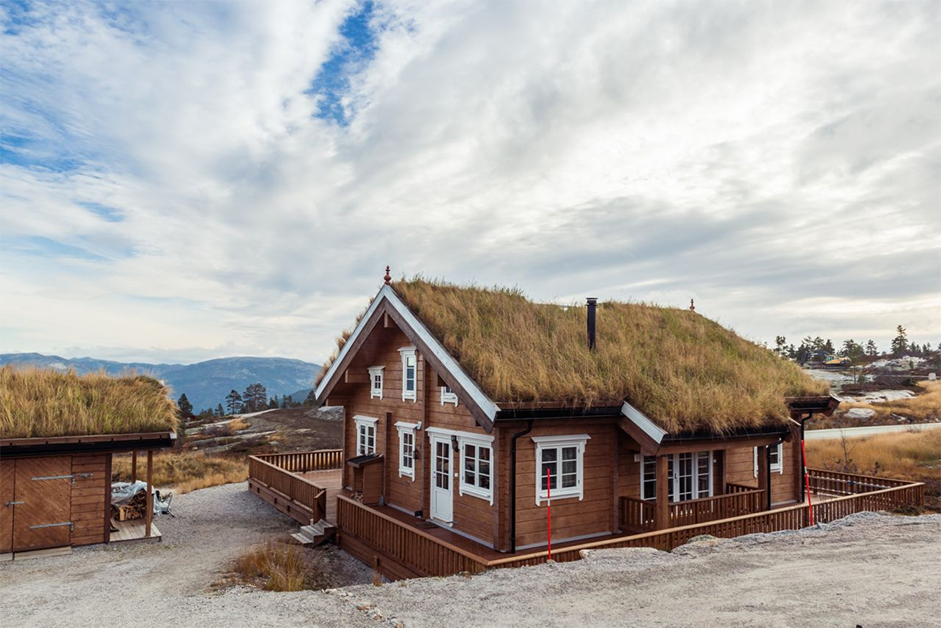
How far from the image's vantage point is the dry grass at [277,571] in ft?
37.6

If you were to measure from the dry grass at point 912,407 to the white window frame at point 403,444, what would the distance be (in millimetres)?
42370

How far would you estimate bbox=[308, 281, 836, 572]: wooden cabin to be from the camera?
12.8 metres

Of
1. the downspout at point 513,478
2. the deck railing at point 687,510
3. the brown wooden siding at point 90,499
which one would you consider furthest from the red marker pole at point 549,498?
the brown wooden siding at point 90,499

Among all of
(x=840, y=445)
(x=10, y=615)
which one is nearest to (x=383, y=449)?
(x=10, y=615)

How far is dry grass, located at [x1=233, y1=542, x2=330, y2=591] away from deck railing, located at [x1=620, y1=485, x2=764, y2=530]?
674cm

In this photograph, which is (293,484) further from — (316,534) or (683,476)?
(683,476)

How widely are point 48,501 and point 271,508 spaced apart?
24.3 feet

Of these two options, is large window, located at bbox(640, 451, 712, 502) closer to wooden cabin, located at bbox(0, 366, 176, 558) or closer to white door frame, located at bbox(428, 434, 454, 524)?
white door frame, located at bbox(428, 434, 454, 524)

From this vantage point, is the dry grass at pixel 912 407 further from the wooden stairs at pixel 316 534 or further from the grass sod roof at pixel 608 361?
the wooden stairs at pixel 316 534

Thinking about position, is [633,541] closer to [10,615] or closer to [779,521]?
[779,521]

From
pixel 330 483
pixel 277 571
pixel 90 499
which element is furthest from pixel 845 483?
pixel 90 499

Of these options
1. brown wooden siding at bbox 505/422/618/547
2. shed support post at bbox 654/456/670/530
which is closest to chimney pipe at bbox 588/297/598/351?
brown wooden siding at bbox 505/422/618/547

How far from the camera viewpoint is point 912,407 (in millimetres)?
49250

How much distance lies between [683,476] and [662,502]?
2.26m
